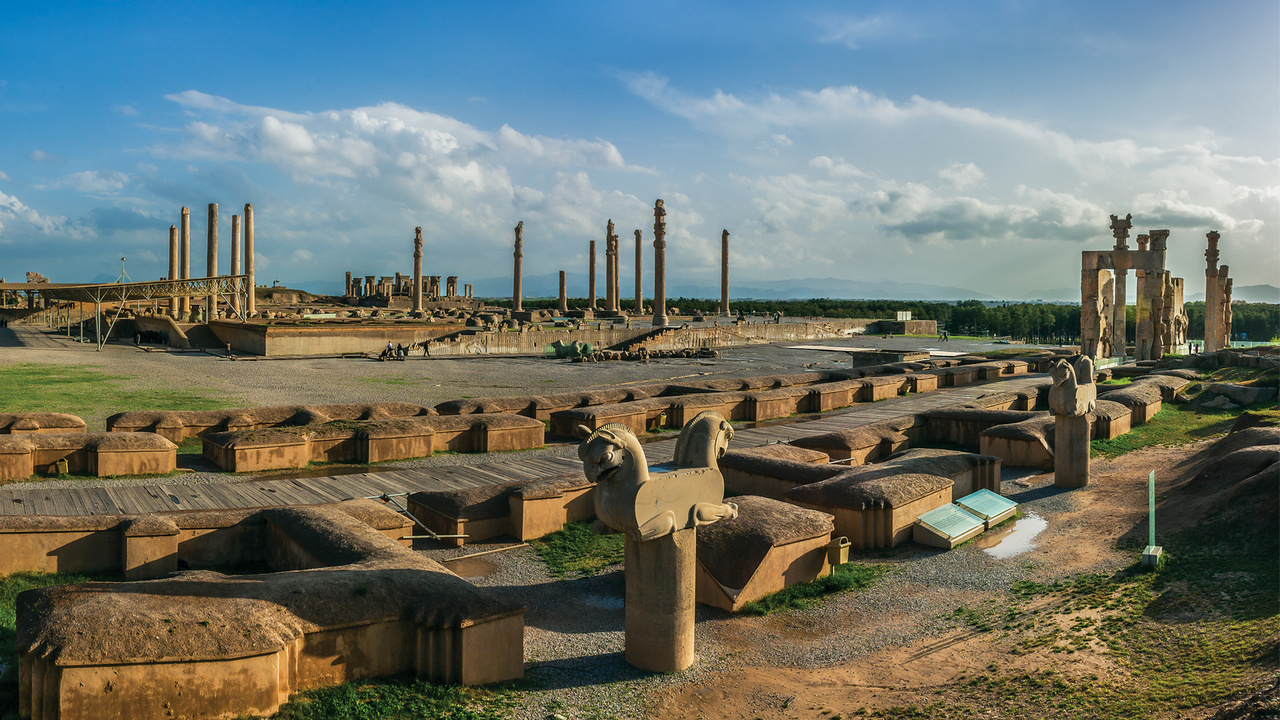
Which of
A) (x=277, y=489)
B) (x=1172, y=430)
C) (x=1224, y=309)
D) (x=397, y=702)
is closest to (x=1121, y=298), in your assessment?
(x=1224, y=309)

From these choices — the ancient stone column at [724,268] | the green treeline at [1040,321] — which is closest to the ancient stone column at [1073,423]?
the ancient stone column at [724,268]

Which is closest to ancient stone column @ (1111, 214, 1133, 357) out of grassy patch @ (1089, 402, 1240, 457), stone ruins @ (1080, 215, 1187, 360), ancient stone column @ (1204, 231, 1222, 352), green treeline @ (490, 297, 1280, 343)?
stone ruins @ (1080, 215, 1187, 360)

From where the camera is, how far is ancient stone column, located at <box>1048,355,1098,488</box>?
1486 centimetres

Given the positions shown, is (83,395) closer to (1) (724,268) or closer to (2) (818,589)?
(2) (818,589)

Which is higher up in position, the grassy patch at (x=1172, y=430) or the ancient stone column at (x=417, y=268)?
the ancient stone column at (x=417, y=268)

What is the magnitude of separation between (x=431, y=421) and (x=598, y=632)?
9.83 metres

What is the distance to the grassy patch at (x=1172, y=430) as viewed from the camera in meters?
18.7

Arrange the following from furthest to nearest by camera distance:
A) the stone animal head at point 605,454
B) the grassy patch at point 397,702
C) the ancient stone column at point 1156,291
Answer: the ancient stone column at point 1156,291, the stone animal head at point 605,454, the grassy patch at point 397,702

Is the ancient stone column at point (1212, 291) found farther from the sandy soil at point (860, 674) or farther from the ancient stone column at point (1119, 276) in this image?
the sandy soil at point (860, 674)

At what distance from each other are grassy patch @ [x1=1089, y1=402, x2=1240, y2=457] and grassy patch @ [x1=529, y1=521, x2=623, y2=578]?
11.9 meters

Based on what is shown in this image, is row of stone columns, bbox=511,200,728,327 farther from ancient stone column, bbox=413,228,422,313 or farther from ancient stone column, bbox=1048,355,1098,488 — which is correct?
ancient stone column, bbox=1048,355,1098,488

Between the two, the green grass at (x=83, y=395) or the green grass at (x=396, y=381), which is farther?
the green grass at (x=396, y=381)

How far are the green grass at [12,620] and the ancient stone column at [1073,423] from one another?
48.2 ft

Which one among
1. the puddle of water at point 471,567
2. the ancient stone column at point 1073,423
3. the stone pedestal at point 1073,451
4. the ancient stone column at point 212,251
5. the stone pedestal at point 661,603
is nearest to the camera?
the stone pedestal at point 661,603
